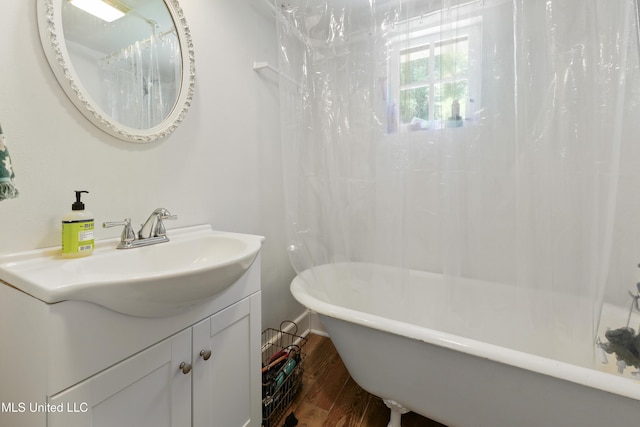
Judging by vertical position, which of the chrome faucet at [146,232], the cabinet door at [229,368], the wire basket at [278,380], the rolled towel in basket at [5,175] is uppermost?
the rolled towel in basket at [5,175]

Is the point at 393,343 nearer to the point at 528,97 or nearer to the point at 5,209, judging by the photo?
the point at 528,97

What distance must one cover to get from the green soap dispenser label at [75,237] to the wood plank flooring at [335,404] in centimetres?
111

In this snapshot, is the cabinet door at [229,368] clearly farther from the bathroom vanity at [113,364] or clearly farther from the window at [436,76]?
the window at [436,76]

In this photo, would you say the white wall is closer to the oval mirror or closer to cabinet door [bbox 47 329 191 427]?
the oval mirror

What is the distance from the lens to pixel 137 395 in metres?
0.64

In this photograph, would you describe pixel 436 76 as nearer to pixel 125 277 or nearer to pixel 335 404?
pixel 125 277

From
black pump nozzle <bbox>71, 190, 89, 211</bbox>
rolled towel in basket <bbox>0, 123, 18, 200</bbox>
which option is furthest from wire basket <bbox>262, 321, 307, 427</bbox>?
rolled towel in basket <bbox>0, 123, 18, 200</bbox>

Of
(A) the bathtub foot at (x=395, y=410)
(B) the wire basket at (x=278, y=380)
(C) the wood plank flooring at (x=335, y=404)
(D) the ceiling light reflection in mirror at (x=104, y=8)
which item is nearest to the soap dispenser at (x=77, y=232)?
(D) the ceiling light reflection in mirror at (x=104, y=8)

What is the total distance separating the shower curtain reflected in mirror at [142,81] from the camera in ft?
2.86

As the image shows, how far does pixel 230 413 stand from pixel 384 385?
0.61 meters

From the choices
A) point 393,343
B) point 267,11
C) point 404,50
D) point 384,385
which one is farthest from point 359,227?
point 267,11

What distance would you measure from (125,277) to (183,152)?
2.39 feet

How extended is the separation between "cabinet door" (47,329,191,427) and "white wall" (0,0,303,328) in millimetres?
448

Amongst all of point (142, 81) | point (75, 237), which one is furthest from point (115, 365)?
point (142, 81)
